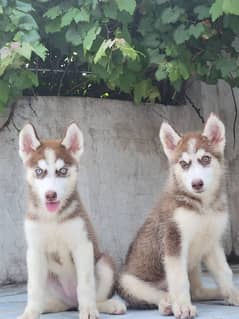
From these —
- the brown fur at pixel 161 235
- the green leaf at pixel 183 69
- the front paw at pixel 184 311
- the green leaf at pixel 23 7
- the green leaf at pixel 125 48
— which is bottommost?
the front paw at pixel 184 311

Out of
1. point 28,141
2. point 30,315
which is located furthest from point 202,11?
point 30,315

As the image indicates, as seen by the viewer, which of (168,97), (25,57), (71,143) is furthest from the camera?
(168,97)

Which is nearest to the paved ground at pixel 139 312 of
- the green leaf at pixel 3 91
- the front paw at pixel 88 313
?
the front paw at pixel 88 313

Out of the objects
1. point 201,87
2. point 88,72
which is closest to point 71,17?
point 88,72

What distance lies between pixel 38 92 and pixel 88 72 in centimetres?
53

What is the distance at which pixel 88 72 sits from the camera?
20.3ft

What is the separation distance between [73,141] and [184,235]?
3.25ft

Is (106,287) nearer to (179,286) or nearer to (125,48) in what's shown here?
(179,286)

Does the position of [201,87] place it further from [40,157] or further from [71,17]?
[40,157]

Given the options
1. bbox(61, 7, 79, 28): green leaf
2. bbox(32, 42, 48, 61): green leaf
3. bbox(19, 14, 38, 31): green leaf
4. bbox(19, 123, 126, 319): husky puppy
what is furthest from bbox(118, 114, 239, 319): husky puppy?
bbox(19, 14, 38, 31): green leaf

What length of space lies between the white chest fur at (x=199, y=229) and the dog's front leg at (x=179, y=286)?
0.38ft

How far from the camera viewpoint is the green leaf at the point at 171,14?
528cm

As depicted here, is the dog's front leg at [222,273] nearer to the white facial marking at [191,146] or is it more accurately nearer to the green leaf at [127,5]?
the white facial marking at [191,146]

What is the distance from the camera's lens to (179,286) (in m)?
3.99
